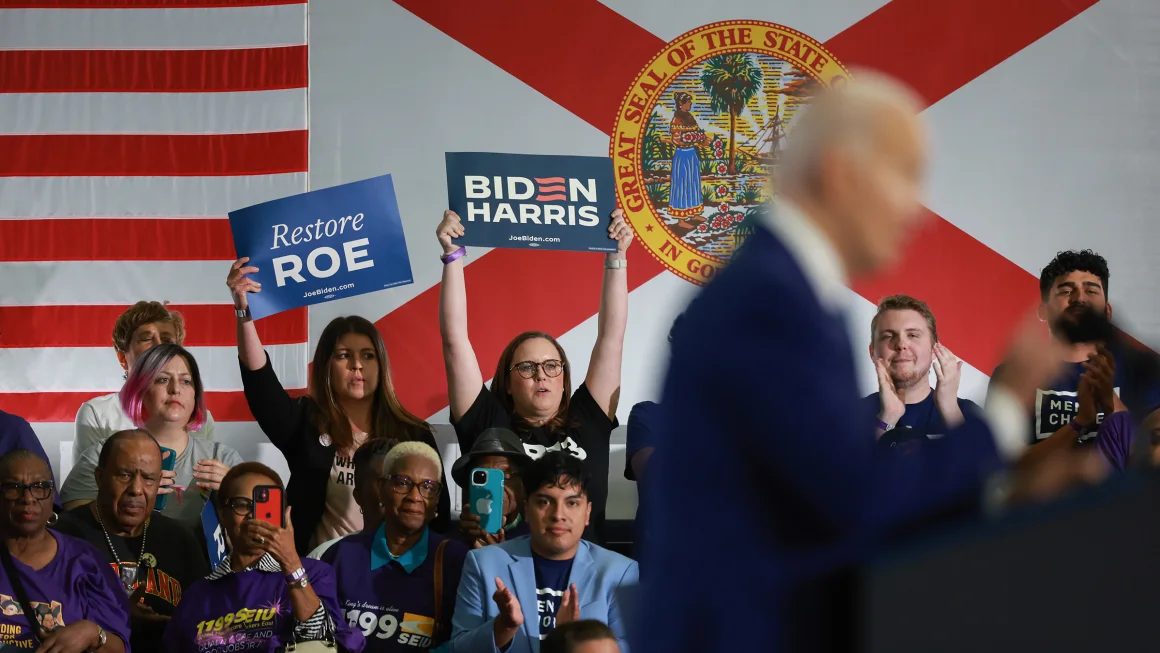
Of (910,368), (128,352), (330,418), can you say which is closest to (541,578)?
(330,418)

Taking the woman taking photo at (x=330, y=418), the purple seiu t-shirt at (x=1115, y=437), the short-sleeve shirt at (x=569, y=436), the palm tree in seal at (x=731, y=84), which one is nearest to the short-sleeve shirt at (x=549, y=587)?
the short-sleeve shirt at (x=569, y=436)

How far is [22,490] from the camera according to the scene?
133 inches

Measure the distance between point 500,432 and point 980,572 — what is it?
124 inches

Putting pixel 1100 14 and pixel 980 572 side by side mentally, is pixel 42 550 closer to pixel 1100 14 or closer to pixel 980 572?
pixel 980 572

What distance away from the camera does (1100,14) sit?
16.7ft

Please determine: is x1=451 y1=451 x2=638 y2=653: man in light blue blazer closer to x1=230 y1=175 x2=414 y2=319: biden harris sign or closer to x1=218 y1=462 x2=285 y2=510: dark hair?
x1=218 y1=462 x2=285 y2=510: dark hair

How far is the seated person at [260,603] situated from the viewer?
10.7 ft

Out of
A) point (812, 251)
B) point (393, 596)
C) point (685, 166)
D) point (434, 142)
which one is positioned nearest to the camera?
point (812, 251)

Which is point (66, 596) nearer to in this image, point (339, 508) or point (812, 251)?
point (339, 508)

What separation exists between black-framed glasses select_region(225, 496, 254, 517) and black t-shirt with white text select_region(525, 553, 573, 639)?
0.85 metres

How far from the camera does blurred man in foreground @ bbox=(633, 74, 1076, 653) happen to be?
1.03 m

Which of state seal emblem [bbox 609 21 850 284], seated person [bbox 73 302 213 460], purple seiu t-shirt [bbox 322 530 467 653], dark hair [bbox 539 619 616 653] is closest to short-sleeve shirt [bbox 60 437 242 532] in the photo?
seated person [bbox 73 302 213 460]

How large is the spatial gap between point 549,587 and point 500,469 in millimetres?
484

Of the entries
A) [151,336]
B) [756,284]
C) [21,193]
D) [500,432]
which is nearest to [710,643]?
[756,284]
